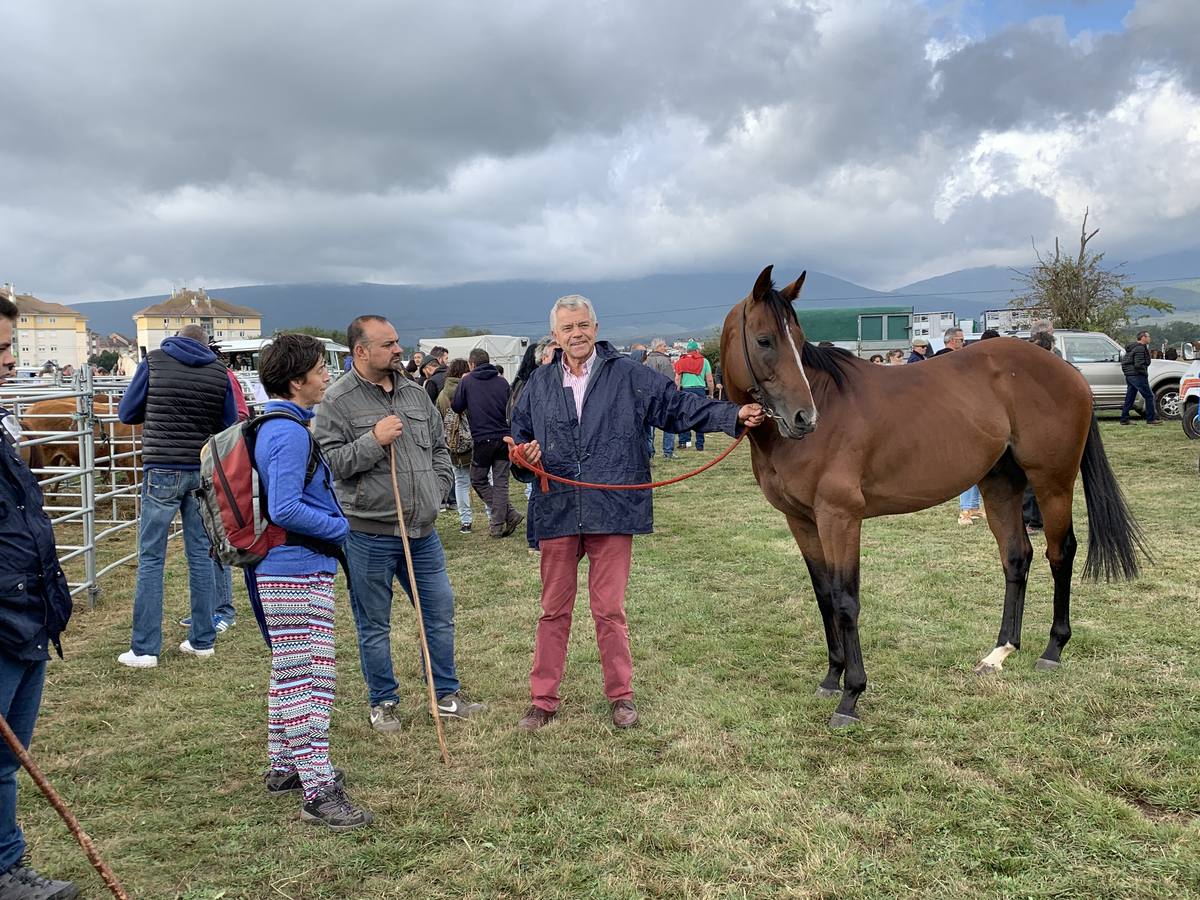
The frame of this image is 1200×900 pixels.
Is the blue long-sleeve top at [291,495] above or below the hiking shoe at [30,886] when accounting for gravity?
above

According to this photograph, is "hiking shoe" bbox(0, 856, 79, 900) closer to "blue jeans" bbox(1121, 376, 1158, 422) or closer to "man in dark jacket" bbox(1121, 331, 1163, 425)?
"man in dark jacket" bbox(1121, 331, 1163, 425)

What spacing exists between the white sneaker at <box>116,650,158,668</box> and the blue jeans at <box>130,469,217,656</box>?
0.03 metres

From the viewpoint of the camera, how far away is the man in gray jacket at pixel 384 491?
3.81m

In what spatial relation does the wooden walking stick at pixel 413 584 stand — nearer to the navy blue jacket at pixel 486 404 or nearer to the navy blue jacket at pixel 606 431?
the navy blue jacket at pixel 606 431

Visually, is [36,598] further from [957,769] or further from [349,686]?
[957,769]

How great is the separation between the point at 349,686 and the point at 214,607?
1323mm

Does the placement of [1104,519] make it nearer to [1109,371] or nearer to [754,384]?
[754,384]

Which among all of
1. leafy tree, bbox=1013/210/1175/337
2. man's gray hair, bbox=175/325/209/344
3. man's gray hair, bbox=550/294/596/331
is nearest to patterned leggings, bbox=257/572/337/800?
man's gray hair, bbox=550/294/596/331

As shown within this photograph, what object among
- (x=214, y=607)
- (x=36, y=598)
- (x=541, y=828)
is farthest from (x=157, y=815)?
(x=214, y=607)

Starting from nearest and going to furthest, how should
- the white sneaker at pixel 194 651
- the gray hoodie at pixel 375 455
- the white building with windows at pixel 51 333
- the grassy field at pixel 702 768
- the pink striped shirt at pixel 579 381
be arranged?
the grassy field at pixel 702 768 → the gray hoodie at pixel 375 455 → the pink striped shirt at pixel 579 381 → the white sneaker at pixel 194 651 → the white building with windows at pixel 51 333

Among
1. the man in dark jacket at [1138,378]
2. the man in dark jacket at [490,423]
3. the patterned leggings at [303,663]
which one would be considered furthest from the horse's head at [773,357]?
the man in dark jacket at [1138,378]

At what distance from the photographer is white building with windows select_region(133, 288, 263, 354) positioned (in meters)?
104

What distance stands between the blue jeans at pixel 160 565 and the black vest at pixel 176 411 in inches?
5.4

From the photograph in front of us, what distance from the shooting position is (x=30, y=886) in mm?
2617
